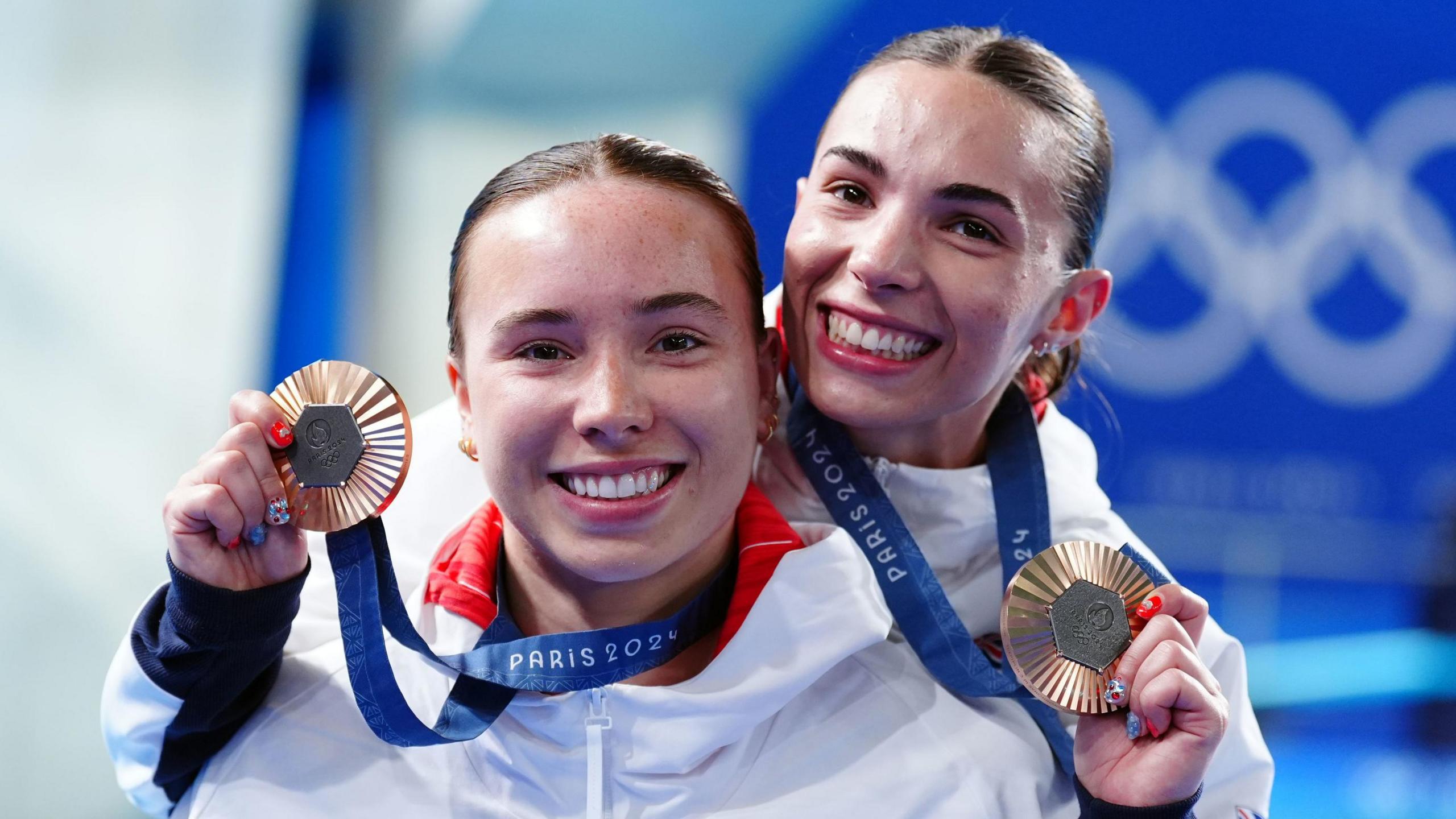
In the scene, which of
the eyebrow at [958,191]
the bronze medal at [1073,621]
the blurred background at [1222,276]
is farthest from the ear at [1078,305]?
the blurred background at [1222,276]

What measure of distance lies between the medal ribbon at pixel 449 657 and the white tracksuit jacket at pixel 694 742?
0.19 feet

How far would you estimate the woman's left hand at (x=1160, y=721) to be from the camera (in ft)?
4.82

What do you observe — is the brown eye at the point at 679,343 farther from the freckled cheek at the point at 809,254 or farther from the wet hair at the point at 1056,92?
the wet hair at the point at 1056,92

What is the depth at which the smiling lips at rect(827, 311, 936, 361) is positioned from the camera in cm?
197

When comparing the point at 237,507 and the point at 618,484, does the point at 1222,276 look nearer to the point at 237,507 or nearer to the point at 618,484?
the point at 618,484

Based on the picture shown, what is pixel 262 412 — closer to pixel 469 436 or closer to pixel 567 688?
pixel 469 436

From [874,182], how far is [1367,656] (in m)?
2.98

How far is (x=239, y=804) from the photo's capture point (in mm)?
1673

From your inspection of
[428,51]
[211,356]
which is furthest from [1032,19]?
[211,356]

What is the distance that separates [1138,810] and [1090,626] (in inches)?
8.6

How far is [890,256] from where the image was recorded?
1908 millimetres

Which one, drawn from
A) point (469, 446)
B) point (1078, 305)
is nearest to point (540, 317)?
point (469, 446)

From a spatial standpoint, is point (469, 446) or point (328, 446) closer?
point (328, 446)

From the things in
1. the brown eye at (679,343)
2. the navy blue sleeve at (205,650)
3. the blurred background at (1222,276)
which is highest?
the blurred background at (1222,276)
